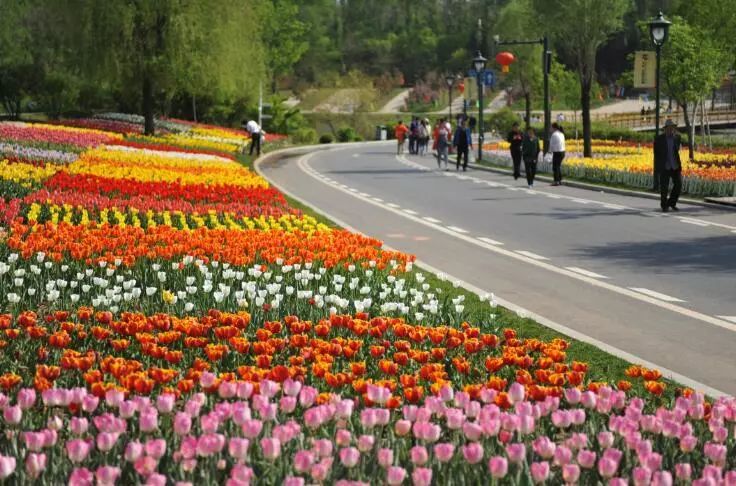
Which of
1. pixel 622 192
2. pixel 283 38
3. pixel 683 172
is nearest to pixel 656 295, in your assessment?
pixel 622 192

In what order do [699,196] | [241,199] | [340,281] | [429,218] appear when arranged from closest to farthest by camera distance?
[340,281] < [241,199] < [429,218] < [699,196]

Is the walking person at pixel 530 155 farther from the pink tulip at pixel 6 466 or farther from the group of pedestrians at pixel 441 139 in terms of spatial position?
the pink tulip at pixel 6 466

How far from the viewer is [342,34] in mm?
184000

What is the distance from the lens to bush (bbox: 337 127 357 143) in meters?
78.8

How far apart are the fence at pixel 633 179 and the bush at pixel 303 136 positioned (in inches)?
1081

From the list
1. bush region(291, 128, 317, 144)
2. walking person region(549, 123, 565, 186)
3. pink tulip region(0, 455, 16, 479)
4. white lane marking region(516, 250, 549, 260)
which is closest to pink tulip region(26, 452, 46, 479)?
pink tulip region(0, 455, 16, 479)

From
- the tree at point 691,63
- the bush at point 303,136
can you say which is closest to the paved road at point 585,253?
the tree at point 691,63

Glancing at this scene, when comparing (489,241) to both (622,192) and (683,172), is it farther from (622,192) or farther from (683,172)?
(683,172)

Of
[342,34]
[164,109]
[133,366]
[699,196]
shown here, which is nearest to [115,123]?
[164,109]

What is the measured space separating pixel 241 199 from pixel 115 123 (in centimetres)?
3293

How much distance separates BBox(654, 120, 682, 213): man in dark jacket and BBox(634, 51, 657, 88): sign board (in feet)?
26.8

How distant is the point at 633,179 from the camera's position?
102 ft

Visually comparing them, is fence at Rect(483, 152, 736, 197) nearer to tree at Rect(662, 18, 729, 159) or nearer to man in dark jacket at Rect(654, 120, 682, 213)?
man in dark jacket at Rect(654, 120, 682, 213)

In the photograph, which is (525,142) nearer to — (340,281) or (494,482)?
(340,281)
